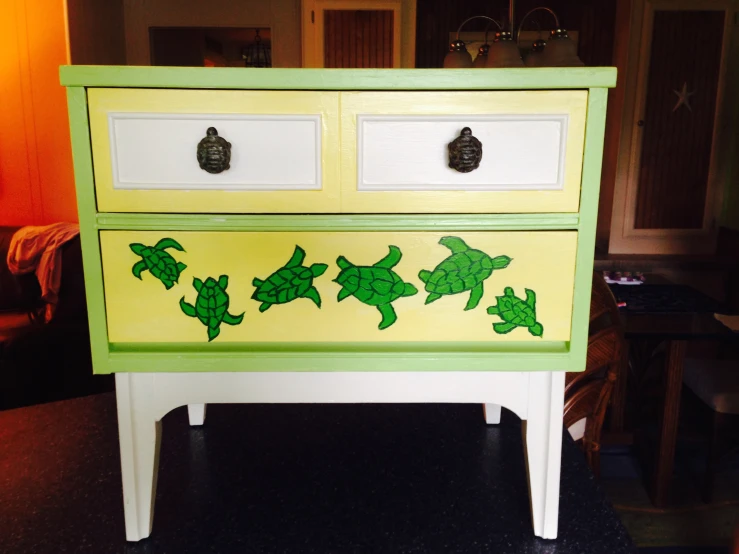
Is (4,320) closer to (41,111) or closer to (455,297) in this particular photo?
(41,111)

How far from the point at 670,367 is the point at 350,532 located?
1.86 meters

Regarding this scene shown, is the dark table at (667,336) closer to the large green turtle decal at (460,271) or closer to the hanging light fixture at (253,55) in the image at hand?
the large green turtle decal at (460,271)

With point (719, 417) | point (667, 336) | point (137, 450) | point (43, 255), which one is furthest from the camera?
point (43, 255)

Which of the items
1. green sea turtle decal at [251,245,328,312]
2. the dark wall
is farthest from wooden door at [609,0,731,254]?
green sea turtle decal at [251,245,328,312]

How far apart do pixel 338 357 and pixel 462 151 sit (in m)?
0.29

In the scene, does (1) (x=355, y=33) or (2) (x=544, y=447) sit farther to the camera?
(1) (x=355, y=33)

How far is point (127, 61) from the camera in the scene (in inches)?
168

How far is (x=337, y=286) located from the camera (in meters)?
0.74

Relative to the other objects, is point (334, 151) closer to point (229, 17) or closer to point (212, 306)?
point (212, 306)

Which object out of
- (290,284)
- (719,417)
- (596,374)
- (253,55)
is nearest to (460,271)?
(290,284)

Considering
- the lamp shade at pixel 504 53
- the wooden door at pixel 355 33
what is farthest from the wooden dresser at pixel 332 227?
the wooden door at pixel 355 33

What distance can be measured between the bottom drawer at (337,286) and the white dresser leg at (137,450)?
0.08 meters

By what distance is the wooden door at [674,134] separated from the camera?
3518 millimetres

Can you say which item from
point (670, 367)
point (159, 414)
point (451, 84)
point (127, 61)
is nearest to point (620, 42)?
point (670, 367)
